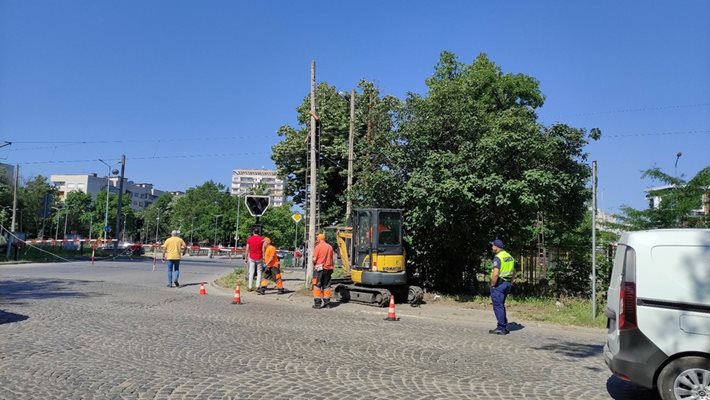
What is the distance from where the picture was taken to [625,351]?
5254 mm

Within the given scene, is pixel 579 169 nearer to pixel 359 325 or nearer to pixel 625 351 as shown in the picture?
pixel 359 325

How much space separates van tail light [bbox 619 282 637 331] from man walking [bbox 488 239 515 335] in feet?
14.8

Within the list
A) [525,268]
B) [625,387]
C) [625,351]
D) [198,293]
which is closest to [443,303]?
[525,268]

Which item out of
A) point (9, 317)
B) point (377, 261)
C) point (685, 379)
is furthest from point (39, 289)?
point (685, 379)

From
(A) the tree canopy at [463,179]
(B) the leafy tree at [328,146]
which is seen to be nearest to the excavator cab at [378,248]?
(A) the tree canopy at [463,179]

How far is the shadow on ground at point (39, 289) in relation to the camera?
1288cm

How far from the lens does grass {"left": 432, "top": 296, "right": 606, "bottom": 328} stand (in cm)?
1154

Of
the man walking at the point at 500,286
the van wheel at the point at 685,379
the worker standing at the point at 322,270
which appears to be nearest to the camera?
the van wheel at the point at 685,379

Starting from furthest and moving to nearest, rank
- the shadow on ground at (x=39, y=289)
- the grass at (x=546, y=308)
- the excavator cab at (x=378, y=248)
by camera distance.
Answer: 1. the excavator cab at (x=378, y=248)
2. the shadow on ground at (x=39, y=289)
3. the grass at (x=546, y=308)

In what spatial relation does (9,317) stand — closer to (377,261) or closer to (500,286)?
(377,261)

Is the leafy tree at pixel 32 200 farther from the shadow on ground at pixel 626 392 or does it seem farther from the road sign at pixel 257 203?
the shadow on ground at pixel 626 392

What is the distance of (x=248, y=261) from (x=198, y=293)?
176cm

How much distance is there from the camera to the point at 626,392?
5.98 m

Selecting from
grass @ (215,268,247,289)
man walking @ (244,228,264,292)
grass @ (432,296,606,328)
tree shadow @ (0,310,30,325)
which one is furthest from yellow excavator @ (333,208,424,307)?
tree shadow @ (0,310,30,325)
